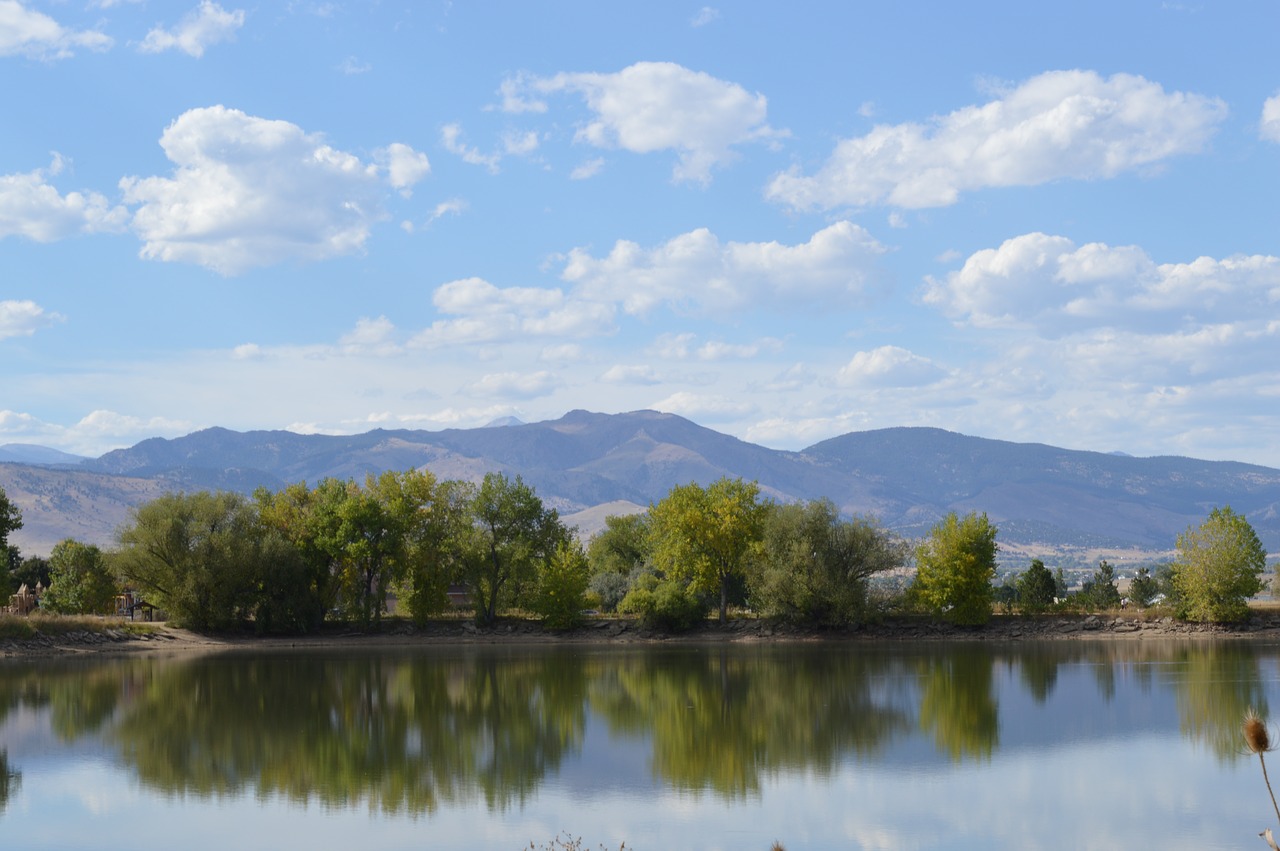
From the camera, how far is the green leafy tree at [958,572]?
235ft

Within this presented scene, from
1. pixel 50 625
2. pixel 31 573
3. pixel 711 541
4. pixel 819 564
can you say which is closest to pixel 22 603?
pixel 50 625

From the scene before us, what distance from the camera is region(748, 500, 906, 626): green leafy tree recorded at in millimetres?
70812

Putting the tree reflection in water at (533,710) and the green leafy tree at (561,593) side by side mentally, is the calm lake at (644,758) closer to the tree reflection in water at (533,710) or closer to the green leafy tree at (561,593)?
the tree reflection in water at (533,710)

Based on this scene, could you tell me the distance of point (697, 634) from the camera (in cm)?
7444

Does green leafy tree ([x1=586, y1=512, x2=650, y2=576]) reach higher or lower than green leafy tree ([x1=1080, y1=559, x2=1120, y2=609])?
higher

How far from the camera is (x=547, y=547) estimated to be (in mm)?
79000

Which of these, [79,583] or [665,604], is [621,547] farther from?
[79,583]

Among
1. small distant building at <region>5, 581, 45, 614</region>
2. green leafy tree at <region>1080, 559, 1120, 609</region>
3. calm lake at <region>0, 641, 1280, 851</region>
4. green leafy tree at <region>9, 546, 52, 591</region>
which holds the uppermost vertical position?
green leafy tree at <region>9, 546, 52, 591</region>

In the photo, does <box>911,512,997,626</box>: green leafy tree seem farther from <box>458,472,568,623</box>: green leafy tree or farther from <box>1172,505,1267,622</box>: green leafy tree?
<box>458,472,568,623</box>: green leafy tree

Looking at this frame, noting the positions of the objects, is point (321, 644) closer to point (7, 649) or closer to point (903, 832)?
point (7, 649)

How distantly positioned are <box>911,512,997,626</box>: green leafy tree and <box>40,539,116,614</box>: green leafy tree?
1911 inches

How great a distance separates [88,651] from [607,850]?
52.3 m

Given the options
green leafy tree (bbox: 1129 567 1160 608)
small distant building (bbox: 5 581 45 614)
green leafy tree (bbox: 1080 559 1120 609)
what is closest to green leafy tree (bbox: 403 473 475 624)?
small distant building (bbox: 5 581 45 614)

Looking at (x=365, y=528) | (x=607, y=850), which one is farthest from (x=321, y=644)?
(x=607, y=850)
